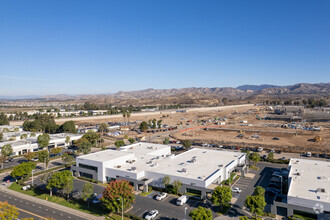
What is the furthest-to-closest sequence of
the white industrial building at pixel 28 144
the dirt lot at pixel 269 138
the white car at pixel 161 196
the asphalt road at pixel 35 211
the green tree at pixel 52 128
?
the green tree at pixel 52 128, the dirt lot at pixel 269 138, the white industrial building at pixel 28 144, the white car at pixel 161 196, the asphalt road at pixel 35 211

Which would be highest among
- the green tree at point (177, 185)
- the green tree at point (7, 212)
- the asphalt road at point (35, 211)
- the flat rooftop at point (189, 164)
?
the green tree at point (7, 212)

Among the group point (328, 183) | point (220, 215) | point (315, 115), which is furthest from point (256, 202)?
point (315, 115)

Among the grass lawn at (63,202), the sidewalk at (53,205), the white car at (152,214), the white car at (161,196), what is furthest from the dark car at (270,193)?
the sidewalk at (53,205)

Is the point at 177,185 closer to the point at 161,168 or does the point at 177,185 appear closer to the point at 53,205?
the point at 161,168

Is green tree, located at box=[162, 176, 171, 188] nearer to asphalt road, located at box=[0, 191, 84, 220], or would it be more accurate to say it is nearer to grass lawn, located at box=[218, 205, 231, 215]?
grass lawn, located at box=[218, 205, 231, 215]

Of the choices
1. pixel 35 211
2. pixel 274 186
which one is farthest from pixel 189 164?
pixel 35 211

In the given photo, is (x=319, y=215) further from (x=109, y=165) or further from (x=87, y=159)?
(x=87, y=159)

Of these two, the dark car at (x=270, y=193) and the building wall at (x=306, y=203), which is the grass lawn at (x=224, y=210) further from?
the dark car at (x=270, y=193)
